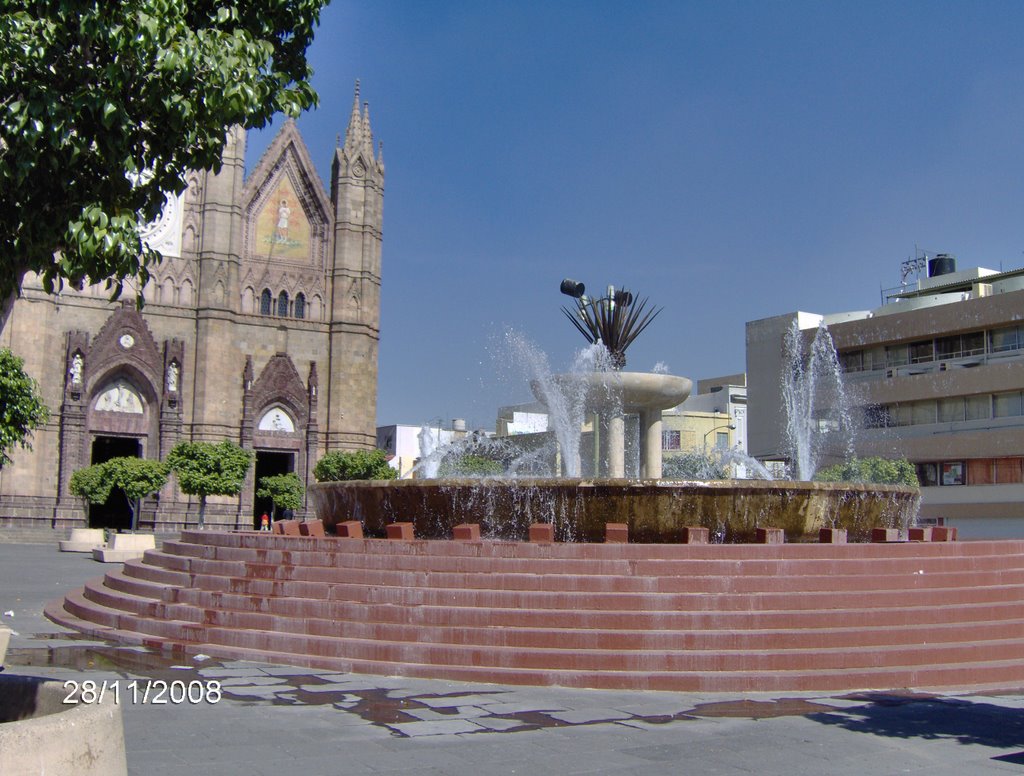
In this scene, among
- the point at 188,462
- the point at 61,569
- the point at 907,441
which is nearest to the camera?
the point at 61,569

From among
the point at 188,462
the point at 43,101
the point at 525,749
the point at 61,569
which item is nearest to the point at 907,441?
the point at 188,462

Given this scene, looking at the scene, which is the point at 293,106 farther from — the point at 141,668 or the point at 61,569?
the point at 61,569

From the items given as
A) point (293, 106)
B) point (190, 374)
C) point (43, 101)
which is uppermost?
point (190, 374)

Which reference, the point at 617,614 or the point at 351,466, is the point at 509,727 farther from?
the point at 351,466

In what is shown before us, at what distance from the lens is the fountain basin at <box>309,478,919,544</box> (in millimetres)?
12070

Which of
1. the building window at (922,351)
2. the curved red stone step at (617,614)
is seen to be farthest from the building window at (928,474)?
the curved red stone step at (617,614)

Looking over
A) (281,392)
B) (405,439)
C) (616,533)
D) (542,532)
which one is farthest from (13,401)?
(405,439)

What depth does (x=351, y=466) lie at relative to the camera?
43.9 meters

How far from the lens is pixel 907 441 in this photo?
44062 mm

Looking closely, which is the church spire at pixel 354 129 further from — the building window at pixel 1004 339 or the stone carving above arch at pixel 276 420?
the building window at pixel 1004 339

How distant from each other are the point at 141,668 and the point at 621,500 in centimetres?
561

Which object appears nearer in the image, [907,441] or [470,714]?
[470,714]

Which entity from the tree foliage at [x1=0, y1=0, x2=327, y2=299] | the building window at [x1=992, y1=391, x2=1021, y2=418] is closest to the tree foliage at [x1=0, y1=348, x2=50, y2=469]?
the tree foliage at [x1=0, y1=0, x2=327, y2=299]

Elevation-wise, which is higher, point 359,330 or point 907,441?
point 359,330
